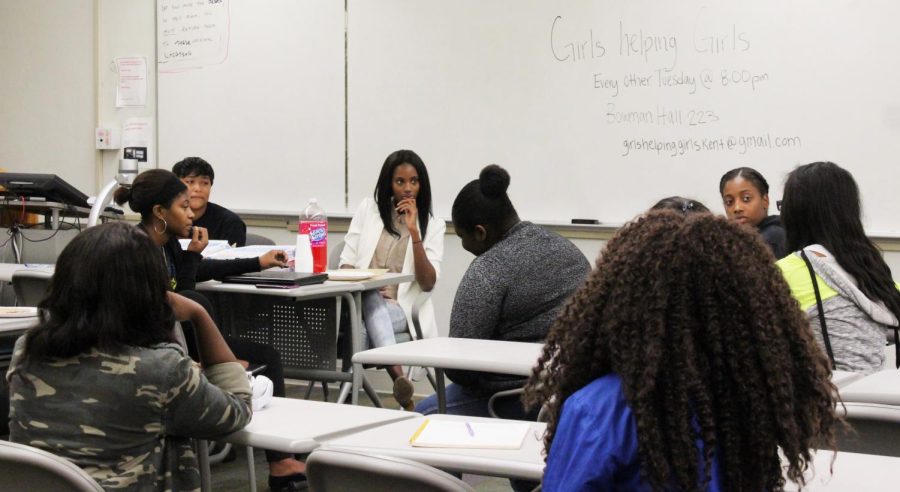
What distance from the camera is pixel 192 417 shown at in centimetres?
204

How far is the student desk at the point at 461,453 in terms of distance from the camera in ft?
6.15

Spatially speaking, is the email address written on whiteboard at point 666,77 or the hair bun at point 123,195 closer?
the hair bun at point 123,195

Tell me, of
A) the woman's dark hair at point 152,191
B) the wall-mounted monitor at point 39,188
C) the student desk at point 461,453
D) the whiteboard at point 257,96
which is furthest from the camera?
the whiteboard at point 257,96

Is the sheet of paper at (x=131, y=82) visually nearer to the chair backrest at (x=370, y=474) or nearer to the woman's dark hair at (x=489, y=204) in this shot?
the woman's dark hair at (x=489, y=204)

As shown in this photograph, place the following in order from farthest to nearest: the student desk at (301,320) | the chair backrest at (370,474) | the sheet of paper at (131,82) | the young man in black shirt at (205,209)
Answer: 1. the sheet of paper at (131,82)
2. the young man in black shirt at (205,209)
3. the student desk at (301,320)
4. the chair backrest at (370,474)

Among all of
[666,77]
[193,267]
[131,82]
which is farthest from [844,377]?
[131,82]

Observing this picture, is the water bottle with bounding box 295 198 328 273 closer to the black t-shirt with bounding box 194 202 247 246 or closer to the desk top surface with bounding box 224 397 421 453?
the black t-shirt with bounding box 194 202 247 246

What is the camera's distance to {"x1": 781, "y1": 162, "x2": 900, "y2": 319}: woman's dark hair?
2.89 m

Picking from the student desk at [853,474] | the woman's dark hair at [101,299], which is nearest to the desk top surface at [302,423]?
the woman's dark hair at [101,299]

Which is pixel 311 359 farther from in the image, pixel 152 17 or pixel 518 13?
pixel 152 17

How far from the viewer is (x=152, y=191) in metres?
3.61

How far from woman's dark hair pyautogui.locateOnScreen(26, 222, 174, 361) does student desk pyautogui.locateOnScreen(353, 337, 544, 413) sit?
0.97 meters

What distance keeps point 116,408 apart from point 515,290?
135 centimetres

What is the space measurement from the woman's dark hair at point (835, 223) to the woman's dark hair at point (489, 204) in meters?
0.83
